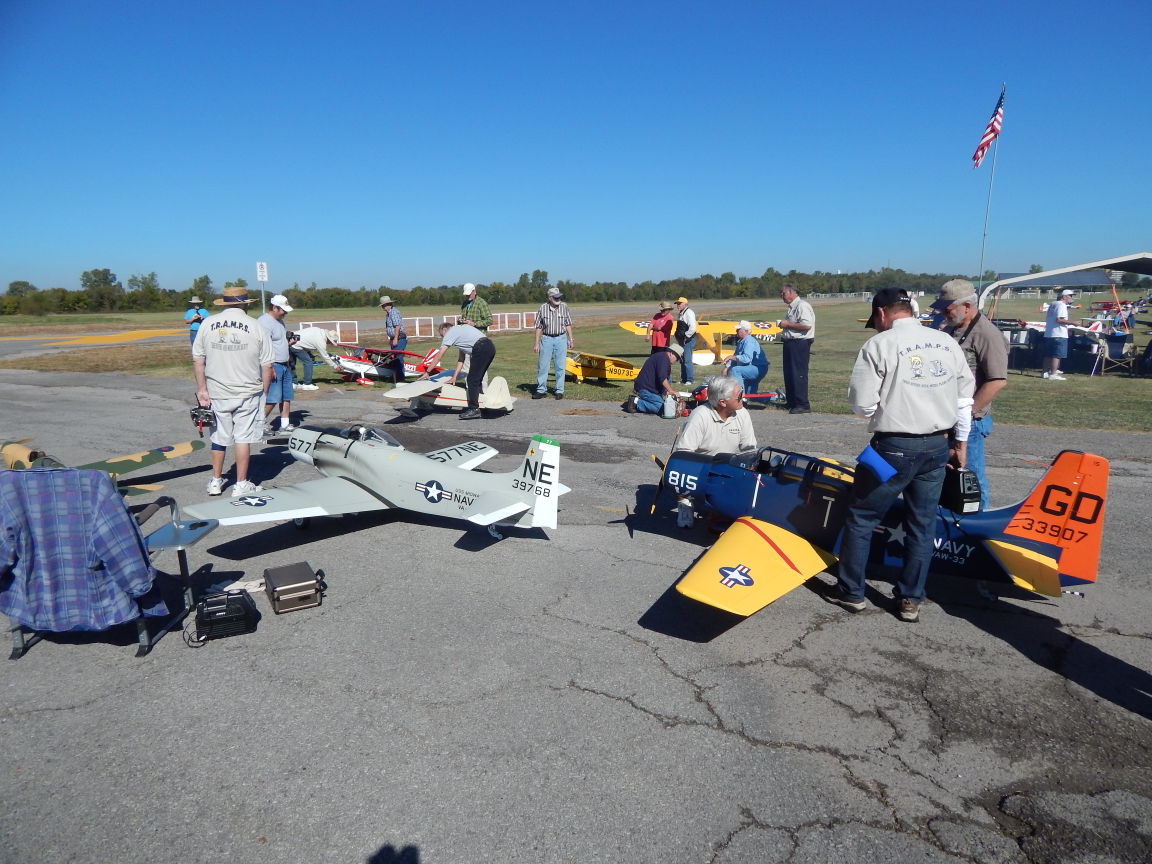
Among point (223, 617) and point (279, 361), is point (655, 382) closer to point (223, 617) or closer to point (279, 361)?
point (279, 361)

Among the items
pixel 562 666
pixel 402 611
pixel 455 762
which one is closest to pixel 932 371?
pixel 562 666

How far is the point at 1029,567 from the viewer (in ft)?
14.4

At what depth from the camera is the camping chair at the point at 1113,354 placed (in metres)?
18.2

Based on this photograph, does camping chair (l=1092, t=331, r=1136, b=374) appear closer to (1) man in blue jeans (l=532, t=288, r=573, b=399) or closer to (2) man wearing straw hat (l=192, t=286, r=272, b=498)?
(1) man in blue jeans (l=532, t=288, r=573, b=399)

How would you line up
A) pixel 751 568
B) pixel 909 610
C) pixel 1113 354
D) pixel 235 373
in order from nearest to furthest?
pixel 751 568, pixel 909 610, pixel 235 373, pixel 1113 354

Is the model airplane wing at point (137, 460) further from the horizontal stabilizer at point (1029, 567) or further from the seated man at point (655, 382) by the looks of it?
the horizontal stabilizer at point (1029, 567)

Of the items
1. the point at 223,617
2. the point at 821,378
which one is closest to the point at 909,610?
the point at 223,617

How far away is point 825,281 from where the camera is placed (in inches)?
4193

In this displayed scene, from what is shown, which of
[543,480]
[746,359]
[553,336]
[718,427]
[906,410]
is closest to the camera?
[906,410]

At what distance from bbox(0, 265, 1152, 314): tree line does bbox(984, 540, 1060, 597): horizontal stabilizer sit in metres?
39.0

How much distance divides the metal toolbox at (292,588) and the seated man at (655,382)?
26.0 ft

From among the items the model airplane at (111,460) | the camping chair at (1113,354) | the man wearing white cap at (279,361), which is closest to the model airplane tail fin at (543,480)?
the model airplane at (111,460)

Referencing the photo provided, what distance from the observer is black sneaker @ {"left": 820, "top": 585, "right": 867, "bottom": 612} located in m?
4.87

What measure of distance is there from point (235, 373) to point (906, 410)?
18.9ft
